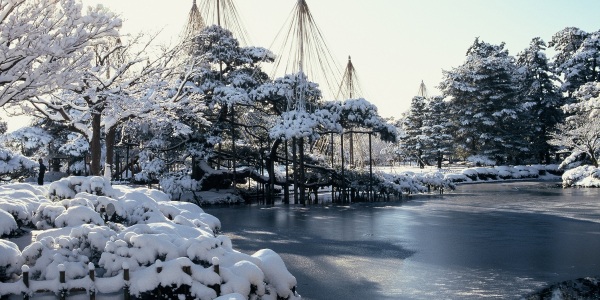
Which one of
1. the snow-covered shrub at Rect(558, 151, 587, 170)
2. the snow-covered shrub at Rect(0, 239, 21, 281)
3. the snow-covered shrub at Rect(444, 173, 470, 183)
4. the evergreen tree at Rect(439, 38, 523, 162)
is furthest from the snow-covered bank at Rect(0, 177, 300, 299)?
the evergreen tree at Rect(439, 38, 523, 162)

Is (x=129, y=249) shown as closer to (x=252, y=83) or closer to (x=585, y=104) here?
(x=252, y=83)

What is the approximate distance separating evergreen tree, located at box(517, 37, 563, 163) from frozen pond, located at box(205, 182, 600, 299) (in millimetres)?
28073

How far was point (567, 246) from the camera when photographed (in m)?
10.2

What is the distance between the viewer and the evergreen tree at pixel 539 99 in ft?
146

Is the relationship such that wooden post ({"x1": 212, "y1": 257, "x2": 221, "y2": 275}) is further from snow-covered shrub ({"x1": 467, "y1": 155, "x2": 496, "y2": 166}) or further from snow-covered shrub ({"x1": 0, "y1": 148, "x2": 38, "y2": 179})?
snow-covered shrub ({"x1": 467, "y1": 155, "x2": 496, "y2": 166})

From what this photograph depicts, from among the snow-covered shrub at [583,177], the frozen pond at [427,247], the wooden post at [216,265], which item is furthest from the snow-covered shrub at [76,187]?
the snow-covered shrub at [583,177]

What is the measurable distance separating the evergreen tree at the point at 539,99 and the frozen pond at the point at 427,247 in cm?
2807

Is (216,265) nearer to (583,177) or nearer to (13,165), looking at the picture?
(13,165)

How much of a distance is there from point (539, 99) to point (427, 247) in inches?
1606

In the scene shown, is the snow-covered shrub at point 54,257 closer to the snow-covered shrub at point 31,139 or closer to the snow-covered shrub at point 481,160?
the snow-covered shrub at point 31,139

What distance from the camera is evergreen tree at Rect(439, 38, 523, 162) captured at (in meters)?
42.9

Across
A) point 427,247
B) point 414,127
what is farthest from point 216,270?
point 414,127

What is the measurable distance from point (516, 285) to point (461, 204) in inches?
546

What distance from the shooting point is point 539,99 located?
4566cm
